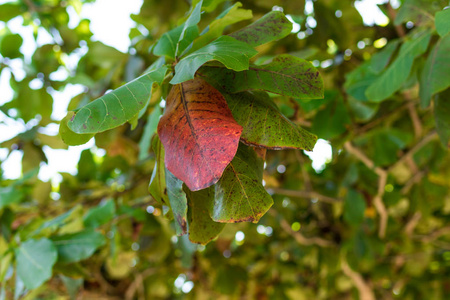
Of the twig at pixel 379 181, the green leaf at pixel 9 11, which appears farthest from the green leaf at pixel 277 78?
the green leaf at pixel 9 11

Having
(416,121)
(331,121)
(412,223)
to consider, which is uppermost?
(331,121)

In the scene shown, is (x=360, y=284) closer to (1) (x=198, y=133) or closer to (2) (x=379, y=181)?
(2) (x=379, y=181)

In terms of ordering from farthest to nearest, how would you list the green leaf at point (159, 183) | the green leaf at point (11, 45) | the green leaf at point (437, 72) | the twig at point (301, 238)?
the twig at point (301, 238)
the green leaf at point (11, 45)
the green leaf at point (437, 72)
the green leaf at point (159, 183)

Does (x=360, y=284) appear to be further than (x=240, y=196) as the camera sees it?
Yes

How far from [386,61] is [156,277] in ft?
5.52

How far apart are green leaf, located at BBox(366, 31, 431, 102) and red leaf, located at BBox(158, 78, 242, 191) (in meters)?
0.39

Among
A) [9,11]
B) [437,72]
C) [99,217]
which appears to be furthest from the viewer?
[9,11]

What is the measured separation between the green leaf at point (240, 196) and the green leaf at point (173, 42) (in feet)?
0.63

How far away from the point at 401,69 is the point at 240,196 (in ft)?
1.47

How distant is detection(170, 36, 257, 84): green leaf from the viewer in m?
0.46

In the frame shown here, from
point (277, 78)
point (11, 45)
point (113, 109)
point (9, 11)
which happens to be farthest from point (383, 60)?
point (9, 11)

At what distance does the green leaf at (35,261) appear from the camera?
0.75m

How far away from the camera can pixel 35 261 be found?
0.79 meters

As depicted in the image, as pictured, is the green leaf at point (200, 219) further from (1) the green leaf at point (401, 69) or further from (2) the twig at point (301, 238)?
(2) the twig at point (301, 238)
